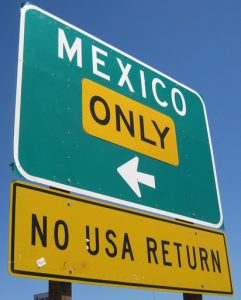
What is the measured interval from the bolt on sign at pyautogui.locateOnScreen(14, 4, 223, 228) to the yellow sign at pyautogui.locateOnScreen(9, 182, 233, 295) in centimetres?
13

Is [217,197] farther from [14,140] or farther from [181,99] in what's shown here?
[14,140]

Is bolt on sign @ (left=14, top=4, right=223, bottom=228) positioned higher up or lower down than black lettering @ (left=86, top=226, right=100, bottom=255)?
higher up

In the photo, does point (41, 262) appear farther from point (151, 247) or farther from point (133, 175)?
point (133, 175)

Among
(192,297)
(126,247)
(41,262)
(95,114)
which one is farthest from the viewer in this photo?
(192,297)

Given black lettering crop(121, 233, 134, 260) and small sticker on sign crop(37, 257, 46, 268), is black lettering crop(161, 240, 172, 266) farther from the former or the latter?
small sticker on sign crop(37, 257, 46, 268)

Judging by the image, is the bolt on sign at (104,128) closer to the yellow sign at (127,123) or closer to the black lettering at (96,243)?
the yellow sign at (127,123)

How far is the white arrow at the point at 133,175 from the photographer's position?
284cm

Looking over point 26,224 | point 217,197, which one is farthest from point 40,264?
point 217,197

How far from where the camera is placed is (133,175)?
290cm

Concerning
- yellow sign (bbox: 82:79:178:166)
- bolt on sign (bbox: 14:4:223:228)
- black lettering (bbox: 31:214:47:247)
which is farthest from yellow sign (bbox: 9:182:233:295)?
yellow sign (bbox: 82:79:178:166)

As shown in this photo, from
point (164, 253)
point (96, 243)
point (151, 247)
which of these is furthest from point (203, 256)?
point (96, 243)

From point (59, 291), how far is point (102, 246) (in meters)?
0.34

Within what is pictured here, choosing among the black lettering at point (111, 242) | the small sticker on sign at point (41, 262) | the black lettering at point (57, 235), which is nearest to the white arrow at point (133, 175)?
the black lettering at point (111, 242)

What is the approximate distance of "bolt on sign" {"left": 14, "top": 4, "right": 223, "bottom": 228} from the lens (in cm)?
246
